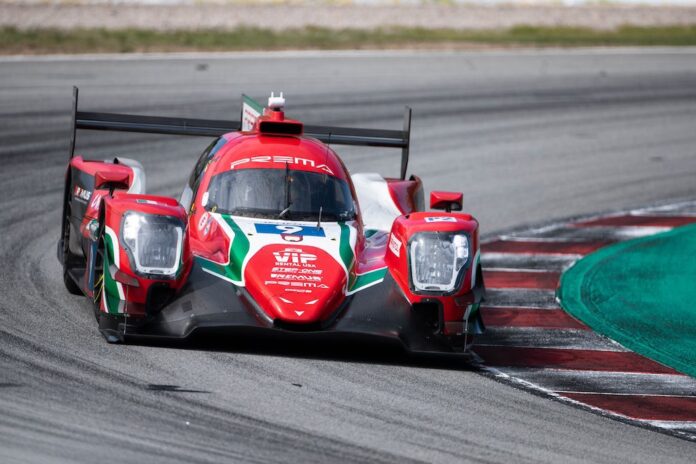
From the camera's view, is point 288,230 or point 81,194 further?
point 81,194

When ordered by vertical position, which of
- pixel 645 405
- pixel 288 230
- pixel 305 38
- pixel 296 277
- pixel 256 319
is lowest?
pixel 645 405

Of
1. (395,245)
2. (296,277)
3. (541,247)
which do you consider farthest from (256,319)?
(541,247)

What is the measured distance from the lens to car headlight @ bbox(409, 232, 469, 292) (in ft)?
30.6

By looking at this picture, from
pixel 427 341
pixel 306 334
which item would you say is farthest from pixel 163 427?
pixel 427 341

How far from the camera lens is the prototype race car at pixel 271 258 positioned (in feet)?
29.1

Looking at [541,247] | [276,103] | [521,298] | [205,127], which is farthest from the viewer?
[541,247]

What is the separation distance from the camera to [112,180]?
10.1m

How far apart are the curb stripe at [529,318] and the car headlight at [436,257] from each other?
1819 millimetres

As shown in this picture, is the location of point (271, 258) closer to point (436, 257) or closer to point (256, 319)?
point (256, 319)

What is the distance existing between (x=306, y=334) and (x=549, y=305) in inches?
146

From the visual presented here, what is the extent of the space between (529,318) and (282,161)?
274cm

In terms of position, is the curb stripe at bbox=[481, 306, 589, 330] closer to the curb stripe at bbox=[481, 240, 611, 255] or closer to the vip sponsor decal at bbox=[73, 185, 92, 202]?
the curb stripe at bbox=[481, 240, 611, 255]

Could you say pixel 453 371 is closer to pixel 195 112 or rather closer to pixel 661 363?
pixel 661 363

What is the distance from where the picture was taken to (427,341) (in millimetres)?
9156
